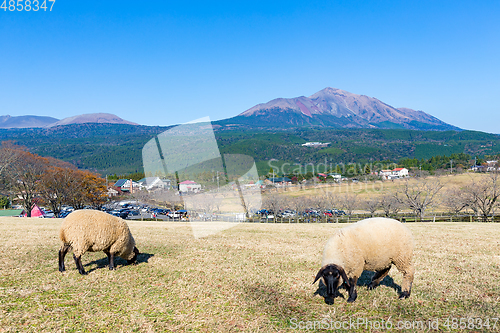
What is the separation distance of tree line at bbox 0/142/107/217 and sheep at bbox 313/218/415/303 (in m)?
49.8

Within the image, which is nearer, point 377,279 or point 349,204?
point 377,279

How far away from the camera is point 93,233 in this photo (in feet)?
31.8

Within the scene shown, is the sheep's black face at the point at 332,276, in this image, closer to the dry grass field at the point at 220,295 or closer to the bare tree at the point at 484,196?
the dry grass field at the point at 220,295

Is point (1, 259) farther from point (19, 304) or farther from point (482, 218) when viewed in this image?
point (482, 218)

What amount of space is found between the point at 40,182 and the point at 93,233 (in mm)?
49218

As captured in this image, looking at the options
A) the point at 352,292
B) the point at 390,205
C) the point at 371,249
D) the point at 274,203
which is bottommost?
the point at 274,203

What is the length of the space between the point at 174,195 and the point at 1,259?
50575mm

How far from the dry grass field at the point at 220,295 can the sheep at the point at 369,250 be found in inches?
30.1

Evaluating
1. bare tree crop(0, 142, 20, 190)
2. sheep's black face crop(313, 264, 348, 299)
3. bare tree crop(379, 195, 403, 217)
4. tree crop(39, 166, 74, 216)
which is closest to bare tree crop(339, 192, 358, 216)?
bare tree crop(379, 195, 403, 217)

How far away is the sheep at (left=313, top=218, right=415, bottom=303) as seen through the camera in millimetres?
7938

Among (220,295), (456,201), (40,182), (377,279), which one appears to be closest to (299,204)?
(456,201)

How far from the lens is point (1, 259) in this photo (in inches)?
447

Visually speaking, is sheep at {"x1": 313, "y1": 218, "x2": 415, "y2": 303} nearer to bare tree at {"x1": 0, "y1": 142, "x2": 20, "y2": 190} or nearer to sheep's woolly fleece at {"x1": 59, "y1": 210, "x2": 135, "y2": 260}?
sheep's woolly fleece at {"x1": 59, "y1": 210, "x2": 135, "y2": 260}

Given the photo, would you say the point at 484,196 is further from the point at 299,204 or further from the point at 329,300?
the point at 329,300
